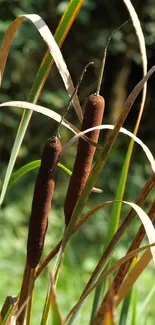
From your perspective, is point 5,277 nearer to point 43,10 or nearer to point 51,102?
point 51,102

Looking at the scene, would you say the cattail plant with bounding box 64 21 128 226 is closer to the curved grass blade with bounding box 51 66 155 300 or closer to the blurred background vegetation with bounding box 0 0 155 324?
the curved grass blade with bounding box 51 66 155 300

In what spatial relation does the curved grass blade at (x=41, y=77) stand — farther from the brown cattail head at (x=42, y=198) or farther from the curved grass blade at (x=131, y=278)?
the curved grass blade at (x=131, y=278)

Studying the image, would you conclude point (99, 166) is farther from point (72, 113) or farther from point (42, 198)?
point (72, 113)

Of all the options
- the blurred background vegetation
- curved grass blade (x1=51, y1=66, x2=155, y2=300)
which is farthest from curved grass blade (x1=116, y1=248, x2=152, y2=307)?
the blurred background vegetation

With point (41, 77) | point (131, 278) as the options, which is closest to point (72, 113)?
point (41, 77)

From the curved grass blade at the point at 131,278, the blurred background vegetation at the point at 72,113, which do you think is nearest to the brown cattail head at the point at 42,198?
the curved grass blade at the point at 131,278

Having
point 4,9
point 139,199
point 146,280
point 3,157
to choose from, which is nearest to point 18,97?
point 3,157
